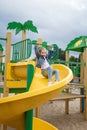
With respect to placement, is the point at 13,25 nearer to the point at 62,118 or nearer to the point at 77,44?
the point at 77,44

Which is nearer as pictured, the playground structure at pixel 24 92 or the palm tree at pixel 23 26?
the playground structure at pixel 24 92

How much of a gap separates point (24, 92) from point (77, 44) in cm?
531

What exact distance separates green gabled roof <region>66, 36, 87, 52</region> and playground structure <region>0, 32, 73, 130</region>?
3.43 m

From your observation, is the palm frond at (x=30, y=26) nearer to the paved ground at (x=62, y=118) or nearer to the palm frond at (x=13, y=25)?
the palm frond at (x=13, y=25)

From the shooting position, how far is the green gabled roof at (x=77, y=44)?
10372 millimetres

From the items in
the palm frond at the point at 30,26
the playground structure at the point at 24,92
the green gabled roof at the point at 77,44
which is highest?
the palm frond at the point at 30,26

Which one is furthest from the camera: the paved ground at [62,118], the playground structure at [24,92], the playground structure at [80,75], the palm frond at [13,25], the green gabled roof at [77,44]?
the green gabled roof at [77,44]

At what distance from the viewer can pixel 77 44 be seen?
427 inches

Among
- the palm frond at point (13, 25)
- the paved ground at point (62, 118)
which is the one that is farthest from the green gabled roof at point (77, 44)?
the palm frond at point (13, 25)

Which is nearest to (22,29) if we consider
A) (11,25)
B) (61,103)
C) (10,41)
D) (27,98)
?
(11,25)

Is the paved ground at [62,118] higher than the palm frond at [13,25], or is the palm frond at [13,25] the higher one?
the palm frond at [13,25]

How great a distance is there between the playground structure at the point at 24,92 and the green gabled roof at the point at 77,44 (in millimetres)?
3426

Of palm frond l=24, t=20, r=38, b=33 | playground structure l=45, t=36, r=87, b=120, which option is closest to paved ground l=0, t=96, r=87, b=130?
playground structure l=45, t=36, r=87, b=120

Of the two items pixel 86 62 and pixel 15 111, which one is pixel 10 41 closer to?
pixel 15 111
